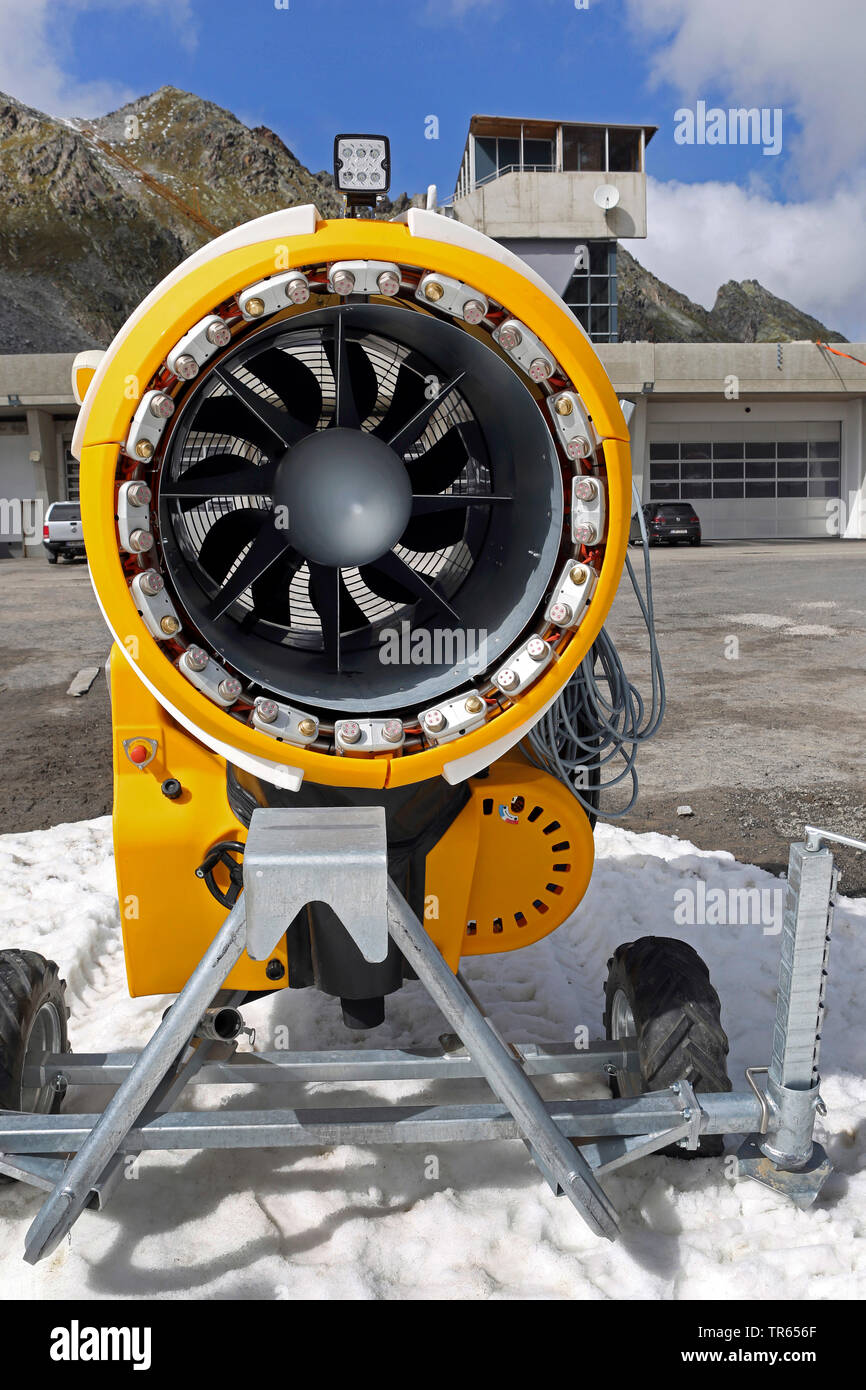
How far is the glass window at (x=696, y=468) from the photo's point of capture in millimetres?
27938

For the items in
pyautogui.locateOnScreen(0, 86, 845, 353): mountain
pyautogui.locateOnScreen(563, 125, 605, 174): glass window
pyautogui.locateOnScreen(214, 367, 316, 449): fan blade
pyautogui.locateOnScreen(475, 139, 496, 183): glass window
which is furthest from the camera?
pyautogui.locateOnScreen(0, 86, 845, 353): mountain

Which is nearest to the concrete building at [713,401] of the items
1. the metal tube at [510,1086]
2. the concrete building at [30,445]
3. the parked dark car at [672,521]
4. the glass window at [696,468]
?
the glass window at [696,468]

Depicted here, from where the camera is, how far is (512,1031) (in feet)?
8.95

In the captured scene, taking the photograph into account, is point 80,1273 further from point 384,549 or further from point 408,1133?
point 384,549

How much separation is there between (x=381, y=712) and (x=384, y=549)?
30cm

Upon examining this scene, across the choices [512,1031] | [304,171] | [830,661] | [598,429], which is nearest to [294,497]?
[598,429]

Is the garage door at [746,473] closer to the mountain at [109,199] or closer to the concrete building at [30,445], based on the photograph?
the concrete building at [30,445]

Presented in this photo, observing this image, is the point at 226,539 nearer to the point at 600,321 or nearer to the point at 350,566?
the point at 350,566

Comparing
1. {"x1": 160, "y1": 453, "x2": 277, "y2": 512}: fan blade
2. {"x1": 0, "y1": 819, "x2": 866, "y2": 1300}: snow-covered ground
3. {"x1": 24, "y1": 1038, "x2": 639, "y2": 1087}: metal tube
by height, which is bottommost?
{"x1": 0, "y1": 819, "x2": 866, "y2": 1300}: snow-covered ground

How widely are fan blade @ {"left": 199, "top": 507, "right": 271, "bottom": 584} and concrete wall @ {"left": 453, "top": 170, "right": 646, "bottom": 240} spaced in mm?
31870

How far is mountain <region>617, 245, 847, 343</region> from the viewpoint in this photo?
14975 cm

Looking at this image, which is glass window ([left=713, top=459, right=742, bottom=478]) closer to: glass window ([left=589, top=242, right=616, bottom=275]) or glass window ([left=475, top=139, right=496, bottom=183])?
glass window ([left=589, top=242, right=616, bottom=275])

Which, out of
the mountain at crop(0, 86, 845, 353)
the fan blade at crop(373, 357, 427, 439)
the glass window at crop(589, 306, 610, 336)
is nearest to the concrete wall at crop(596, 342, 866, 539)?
the glass window at crop(589, 306, 610, 336)

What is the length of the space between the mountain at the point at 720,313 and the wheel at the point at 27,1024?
501 ft
